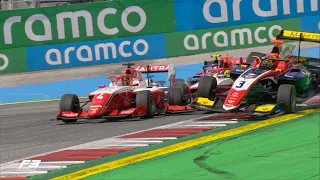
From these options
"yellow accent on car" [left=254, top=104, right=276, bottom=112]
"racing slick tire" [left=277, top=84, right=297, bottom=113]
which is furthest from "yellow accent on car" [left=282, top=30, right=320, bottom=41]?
"yellow accent on car" [left=254, top=104, right=276, bottom=112]

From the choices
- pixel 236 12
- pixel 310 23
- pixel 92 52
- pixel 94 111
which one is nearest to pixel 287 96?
pixel 94 111

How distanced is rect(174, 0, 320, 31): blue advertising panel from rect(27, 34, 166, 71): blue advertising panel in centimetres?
139

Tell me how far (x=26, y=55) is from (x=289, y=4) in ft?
31.7

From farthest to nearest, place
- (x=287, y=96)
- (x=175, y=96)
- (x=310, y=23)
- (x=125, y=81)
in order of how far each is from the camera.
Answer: (x=310, y=23) → (x=175, y=96) → (x=125, y=81) → (x=287, y=96)

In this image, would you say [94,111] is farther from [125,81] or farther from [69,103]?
[125,81]

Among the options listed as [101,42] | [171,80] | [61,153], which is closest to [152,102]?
[171,80]

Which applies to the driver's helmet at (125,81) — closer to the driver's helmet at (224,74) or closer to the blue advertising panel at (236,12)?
the driver's helmet at (224,74)

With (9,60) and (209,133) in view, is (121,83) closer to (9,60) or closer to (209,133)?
(209,133)

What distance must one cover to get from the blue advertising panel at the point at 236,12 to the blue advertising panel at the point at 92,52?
54.6 inches

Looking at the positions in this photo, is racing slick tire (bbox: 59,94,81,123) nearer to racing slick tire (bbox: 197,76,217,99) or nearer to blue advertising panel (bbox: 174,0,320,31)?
racing slick tire (bbox: 197,76,217,99)

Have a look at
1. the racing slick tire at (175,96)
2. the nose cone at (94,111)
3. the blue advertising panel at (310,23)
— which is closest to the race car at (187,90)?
the racing slick tire at (175,96)

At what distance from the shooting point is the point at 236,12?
88.8 feet

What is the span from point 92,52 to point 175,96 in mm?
9727

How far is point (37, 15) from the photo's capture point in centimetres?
2692
